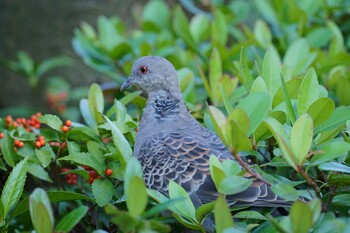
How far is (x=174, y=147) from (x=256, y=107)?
750 millimetres

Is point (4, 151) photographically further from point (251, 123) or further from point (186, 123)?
point (251, 123)

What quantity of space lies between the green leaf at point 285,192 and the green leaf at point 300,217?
231mm

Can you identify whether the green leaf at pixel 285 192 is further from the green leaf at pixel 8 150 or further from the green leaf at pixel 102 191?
the green leaf at pixel 8 150

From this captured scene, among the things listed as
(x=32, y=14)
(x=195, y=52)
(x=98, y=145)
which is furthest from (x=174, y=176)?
(x=32, y=14)

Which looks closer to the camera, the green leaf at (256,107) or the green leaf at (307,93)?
the green leaf at (256,107)

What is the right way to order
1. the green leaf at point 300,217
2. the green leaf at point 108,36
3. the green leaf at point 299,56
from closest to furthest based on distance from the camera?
the green leaf at point 300,217 < the green leaf at point 299,56 < the green leaf at point 108,36

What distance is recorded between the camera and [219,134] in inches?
86.7

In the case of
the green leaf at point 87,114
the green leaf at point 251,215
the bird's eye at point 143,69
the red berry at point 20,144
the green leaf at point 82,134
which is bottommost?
the green leaf at point 251,215

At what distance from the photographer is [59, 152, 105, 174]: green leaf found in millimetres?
2777

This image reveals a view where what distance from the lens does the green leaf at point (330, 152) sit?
233 centimetres

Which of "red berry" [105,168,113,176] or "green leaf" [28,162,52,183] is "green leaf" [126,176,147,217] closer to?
A: "red berry" [105,168,113,176]

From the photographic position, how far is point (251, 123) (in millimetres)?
2230

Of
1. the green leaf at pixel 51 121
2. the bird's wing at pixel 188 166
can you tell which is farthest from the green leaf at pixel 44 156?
the bird's wing at pixel 188 166

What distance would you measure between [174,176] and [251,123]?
66 centimetres
